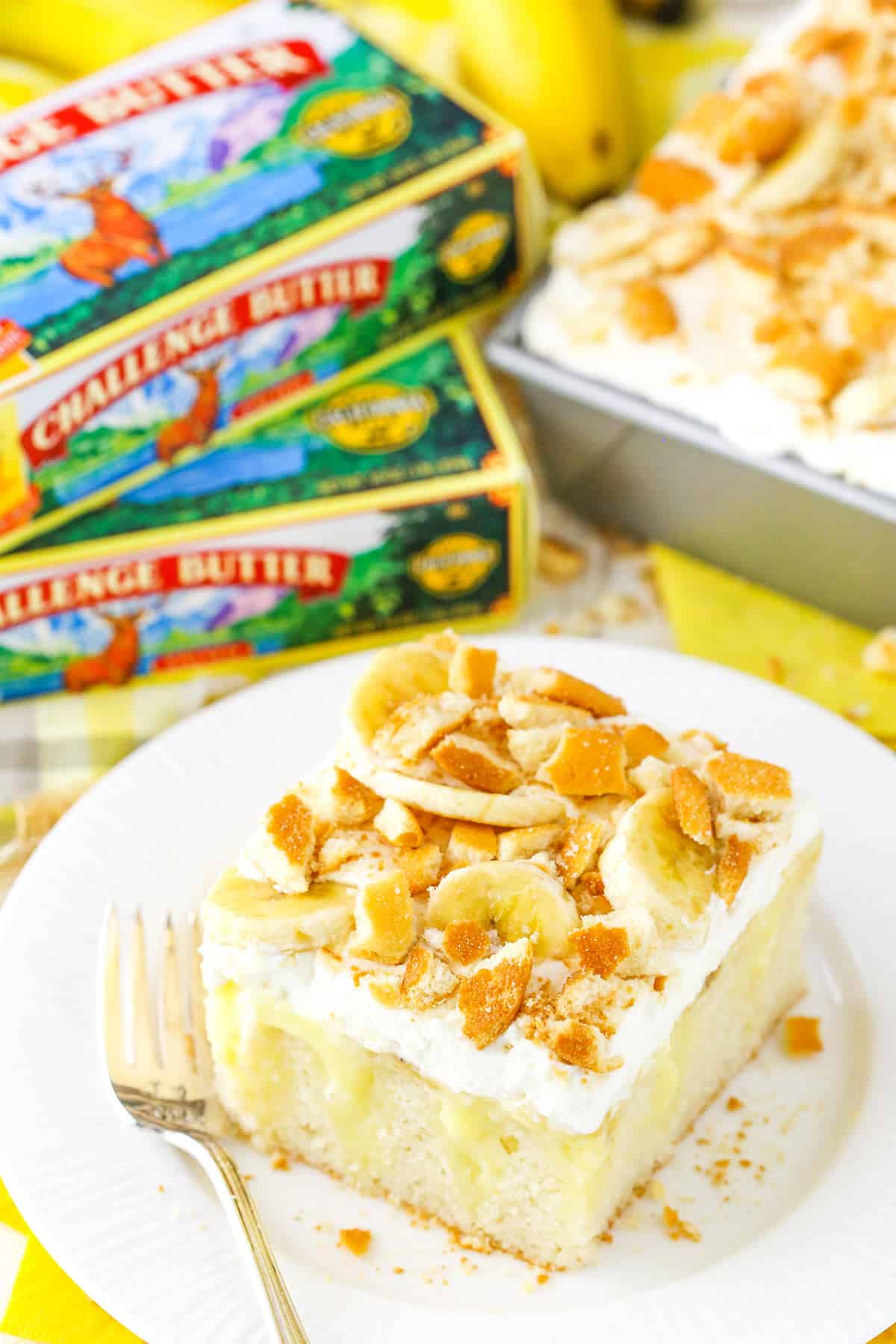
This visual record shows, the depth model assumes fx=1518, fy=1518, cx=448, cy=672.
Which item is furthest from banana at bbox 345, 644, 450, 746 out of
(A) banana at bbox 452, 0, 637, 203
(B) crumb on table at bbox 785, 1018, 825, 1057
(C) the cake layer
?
(A) banana at bbox 452, 0, 637, 203

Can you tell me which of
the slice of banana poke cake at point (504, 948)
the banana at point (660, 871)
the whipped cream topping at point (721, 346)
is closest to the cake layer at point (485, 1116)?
the slice of banana poke cake at point (504, 948)

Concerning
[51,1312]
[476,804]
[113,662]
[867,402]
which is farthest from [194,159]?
[51,1312]

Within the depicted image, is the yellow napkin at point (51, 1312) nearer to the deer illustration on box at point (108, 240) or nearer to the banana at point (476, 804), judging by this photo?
the banana at point (476, 804)

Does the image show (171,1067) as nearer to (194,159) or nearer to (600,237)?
(194,159)

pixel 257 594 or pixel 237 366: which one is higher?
pixel 237 366

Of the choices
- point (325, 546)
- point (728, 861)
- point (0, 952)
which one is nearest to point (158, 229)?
point (325, 546)

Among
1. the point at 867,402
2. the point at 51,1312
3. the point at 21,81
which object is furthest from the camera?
the point at 21,81
